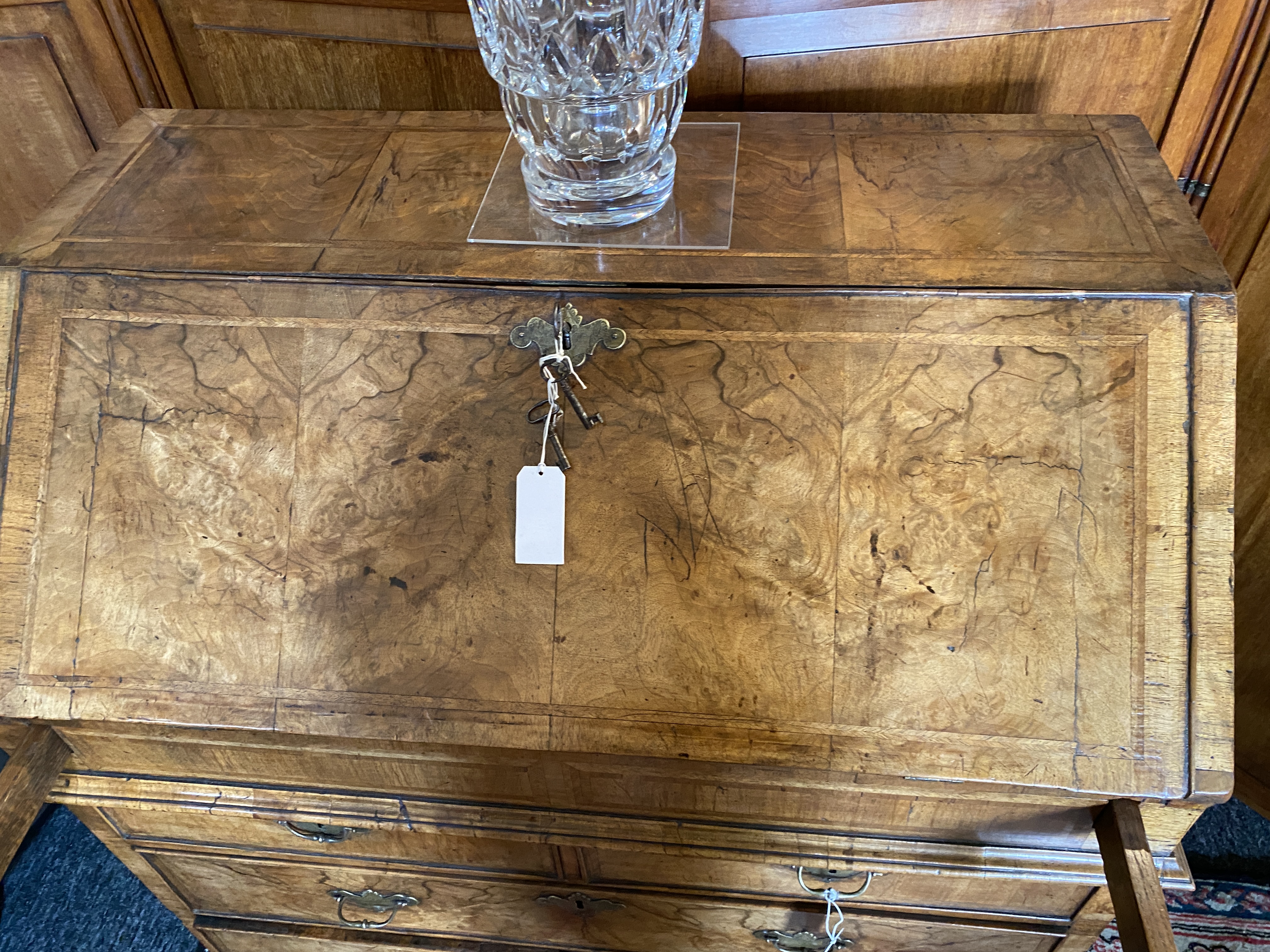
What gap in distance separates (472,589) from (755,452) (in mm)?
330

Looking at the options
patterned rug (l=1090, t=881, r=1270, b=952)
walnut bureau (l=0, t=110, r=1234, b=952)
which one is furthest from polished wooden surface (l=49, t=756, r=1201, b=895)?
patterned rug (l=1090, t=881, r=1270, b=952)

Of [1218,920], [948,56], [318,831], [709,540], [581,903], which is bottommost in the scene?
[1218,920]

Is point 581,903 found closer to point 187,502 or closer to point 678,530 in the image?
point 678,530

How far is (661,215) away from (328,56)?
2.16ft

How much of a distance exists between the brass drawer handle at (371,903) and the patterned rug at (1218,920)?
1.14m

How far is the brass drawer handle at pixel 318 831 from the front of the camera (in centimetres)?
109

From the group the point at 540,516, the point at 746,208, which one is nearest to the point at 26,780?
the point at 540,516

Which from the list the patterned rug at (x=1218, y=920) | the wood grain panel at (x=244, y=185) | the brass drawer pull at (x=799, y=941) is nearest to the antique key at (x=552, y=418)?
the wood grain panel at (x=244, y=185)

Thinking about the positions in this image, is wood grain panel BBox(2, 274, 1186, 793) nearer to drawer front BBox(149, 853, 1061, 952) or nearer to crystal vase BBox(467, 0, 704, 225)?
crystal vase BBox(467, 0, 704, 225)

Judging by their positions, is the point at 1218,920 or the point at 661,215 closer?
the point at 661,215

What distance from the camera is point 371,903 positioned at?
1267 mm

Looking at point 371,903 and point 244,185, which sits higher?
point 244,185

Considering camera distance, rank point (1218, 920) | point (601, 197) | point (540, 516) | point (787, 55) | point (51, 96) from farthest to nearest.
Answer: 1. point (1218, 920)
2. point (51, 96)
3. point (787, 55)
4. point (601, 197)
5. point (540, 516)

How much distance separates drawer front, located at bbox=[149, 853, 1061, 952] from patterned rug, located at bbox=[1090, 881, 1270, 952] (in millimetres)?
568
